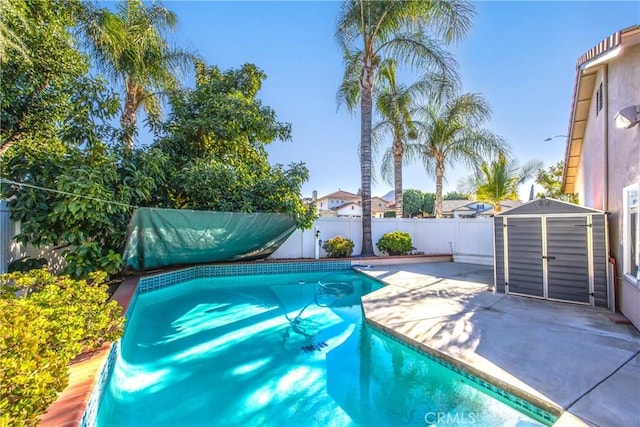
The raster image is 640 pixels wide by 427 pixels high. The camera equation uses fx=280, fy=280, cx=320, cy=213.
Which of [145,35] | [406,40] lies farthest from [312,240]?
[145,35]

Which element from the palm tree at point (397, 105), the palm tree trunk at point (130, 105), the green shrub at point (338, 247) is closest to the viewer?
the palm tree trunk at point (130, 105)

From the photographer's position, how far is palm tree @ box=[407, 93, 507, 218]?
13164 millimetres

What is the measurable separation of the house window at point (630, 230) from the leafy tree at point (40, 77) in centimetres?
1088

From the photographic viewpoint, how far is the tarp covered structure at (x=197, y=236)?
271 inches

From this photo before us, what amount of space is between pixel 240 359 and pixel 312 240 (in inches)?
305

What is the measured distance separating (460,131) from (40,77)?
49.2ft

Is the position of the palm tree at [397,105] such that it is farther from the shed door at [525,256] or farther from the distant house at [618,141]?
the shed door at [525,256]

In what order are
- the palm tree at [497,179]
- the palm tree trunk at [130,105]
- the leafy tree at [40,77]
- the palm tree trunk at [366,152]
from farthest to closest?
1. the palm tree at [497,179]
2. the palm tree trunk at [366,152]
3. the palm tree trunk at [130,105]
4. the leafy tree at [40,77]

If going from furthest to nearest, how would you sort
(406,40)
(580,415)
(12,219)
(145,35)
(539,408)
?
(406,40) < (145,35) < (12,219) < (539,408) < (580,415)

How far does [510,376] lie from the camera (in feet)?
10.4

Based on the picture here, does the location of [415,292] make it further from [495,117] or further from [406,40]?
[495,117]

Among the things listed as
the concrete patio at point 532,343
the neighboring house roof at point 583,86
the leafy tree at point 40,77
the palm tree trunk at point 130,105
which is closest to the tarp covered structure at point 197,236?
the leafy tree at point 40,77

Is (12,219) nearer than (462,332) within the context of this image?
No

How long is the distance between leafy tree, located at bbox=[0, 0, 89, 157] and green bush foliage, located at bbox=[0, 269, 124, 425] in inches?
201
